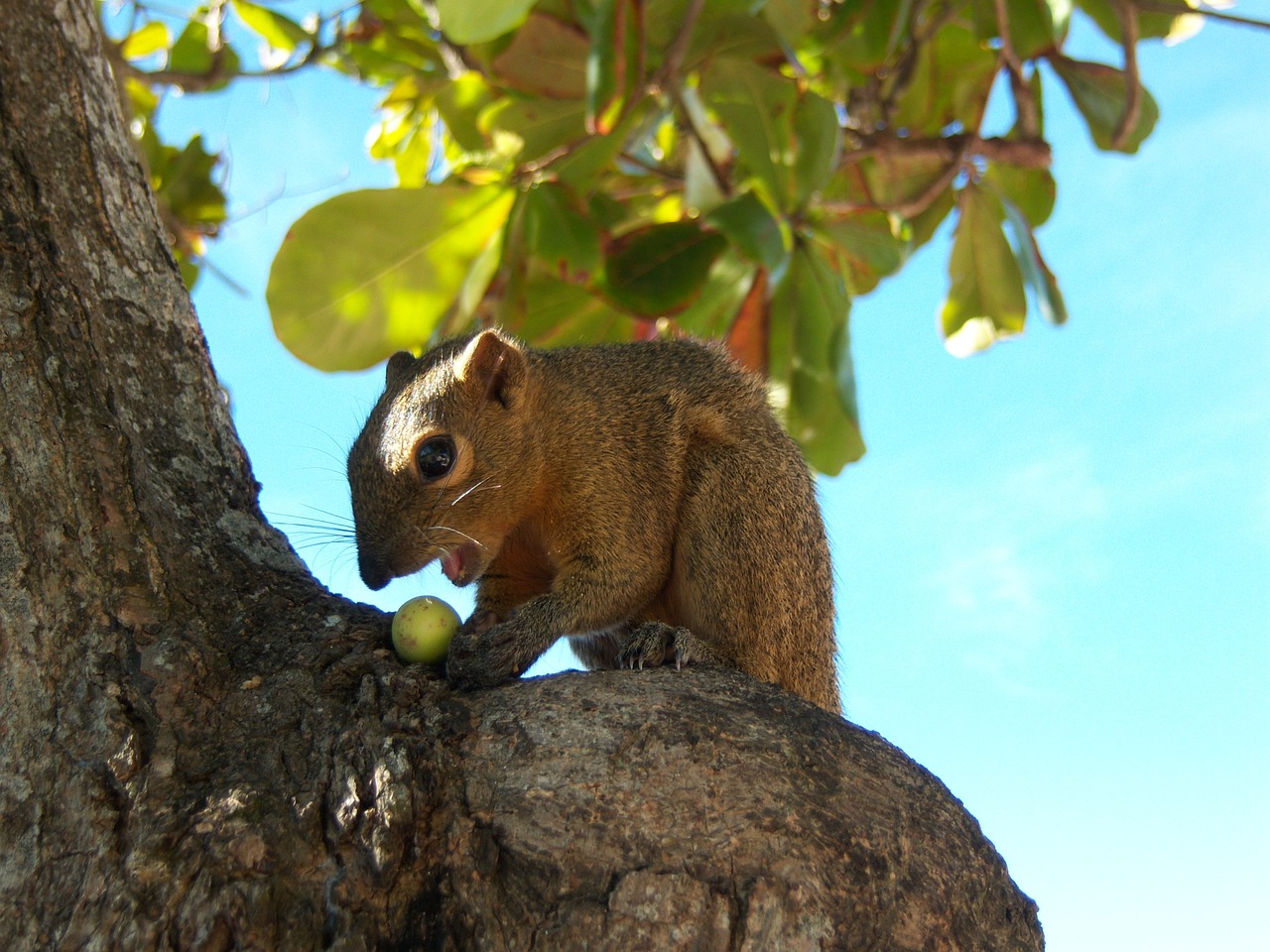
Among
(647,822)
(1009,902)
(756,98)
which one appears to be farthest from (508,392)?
(1009,902)

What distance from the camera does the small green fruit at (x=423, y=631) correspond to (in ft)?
7.98

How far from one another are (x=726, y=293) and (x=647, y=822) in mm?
2718

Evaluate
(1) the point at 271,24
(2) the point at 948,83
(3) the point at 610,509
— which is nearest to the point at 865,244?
(2) the point at 948,83

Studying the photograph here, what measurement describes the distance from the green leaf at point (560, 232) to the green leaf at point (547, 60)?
0.48 metres

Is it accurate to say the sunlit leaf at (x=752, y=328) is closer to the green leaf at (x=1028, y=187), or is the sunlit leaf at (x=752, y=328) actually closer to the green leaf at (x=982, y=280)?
the green leaf at (x=982, y=280)

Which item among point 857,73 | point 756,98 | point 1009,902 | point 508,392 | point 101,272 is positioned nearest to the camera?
point 1009,902

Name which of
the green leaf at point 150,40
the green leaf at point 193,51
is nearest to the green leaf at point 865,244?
the green leaf at point 193,51

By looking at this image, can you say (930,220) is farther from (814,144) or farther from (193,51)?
(193,51)

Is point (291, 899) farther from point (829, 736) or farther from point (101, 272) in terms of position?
point (101, 272)

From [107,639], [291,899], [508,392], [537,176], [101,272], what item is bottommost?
[291,899]

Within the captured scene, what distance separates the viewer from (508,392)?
3551mm

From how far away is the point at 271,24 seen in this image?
554 centimetres

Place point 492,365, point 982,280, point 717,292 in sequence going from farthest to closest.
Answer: point 982,280
point 717,292
point 492,365

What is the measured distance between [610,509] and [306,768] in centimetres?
142
